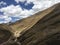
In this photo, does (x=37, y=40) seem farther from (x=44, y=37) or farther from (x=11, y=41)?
(x=11, y=41)

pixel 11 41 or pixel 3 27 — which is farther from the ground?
pixel 3 27

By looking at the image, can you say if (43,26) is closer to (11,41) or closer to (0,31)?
(11,41)

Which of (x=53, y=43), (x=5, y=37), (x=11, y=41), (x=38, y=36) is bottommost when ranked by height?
(x=53, y=43)

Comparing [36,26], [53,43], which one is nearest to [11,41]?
[36,26]

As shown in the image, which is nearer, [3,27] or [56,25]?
[56,25]

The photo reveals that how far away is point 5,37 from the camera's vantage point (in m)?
65.2

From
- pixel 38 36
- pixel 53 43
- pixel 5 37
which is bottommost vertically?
pixel 53 43

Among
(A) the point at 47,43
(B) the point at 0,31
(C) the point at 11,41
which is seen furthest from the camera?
(B) the point at 0,31

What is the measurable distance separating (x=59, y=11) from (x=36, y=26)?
5.87 metres

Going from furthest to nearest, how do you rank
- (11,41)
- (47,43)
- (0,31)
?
(0,31), (11,41), (47,43)

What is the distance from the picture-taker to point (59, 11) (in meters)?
51.4

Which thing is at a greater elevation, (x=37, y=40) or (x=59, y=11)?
(x=59, y=11)

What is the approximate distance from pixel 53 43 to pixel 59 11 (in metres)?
7.08

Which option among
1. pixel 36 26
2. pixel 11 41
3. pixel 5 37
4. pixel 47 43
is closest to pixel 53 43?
pixel 47 43
